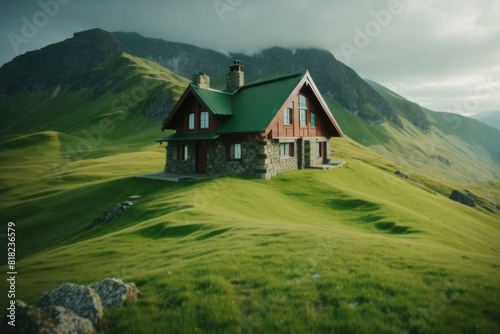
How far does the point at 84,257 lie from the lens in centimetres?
1538

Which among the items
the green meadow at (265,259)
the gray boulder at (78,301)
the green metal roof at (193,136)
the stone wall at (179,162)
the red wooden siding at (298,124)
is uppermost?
the red wooden siding at (298,124)

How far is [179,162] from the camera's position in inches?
1603

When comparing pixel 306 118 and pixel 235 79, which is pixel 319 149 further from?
pixel 235 79

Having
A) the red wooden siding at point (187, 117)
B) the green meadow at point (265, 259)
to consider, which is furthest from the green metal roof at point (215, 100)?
the green meadow at point (265, 259)

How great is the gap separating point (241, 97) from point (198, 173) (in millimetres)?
11003

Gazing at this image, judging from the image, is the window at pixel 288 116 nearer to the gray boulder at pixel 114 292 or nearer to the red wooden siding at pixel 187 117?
the red wooden siding at pixel 187 117

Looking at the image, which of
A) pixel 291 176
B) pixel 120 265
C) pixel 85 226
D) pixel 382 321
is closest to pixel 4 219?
pixel 85 226

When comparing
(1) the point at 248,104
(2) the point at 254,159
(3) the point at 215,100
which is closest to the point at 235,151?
(2) the point at 254,159

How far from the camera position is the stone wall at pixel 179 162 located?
3932cm

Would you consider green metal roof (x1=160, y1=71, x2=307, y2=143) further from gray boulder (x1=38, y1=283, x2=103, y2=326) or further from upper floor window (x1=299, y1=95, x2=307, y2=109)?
gray boulder (x1=38, y1=283, x2=103, y2=326)

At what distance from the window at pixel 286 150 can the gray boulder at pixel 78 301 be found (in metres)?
29.6

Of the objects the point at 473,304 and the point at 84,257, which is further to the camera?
the point at 84,257

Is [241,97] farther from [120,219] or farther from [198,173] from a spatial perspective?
[120,219]

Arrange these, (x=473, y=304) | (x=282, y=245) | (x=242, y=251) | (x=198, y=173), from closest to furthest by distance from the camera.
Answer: (x=473, y=304) < (x=242, y=251) < (x=282, y=245) < (x=198, y=173)
